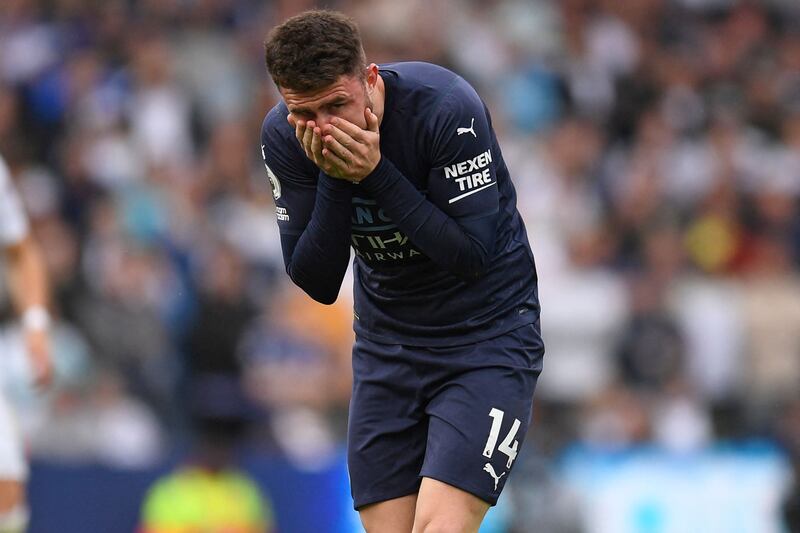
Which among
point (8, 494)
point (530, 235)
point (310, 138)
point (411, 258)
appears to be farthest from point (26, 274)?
point (530, 235)

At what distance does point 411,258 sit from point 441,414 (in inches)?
22.7

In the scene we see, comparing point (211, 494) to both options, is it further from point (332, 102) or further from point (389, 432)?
point (332, 102)

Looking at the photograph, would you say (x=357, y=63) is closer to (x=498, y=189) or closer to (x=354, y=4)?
(x=498, y=189)

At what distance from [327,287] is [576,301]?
6391mm

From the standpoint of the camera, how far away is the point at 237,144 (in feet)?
→ 39.1

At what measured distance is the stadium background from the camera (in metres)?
9.50

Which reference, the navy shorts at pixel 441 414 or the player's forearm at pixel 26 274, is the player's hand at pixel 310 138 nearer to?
the navy shorts at pixel 441 414

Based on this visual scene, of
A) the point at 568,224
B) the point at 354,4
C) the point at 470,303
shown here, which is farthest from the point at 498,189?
the point at 354,4

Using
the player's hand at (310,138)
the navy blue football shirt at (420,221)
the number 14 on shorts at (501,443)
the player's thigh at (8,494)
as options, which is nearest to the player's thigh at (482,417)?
the number 14 on shorts at (501,443)

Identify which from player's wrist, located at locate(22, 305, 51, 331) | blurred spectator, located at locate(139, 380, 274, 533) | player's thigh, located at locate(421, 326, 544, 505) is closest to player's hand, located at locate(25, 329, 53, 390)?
player's wrist, located at locate(22, 305, 51, 331)

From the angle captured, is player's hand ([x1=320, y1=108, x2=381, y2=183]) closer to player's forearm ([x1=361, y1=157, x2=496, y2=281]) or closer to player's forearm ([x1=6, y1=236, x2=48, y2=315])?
player's forearm ([x1=361, y1=157, x2=496, y2=281])

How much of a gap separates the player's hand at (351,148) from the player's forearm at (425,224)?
0.20 feet

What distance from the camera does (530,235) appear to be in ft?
38.7

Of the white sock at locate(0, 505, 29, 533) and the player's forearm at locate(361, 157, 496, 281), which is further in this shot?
the white sock at locate(0, 505, 29, 533)
